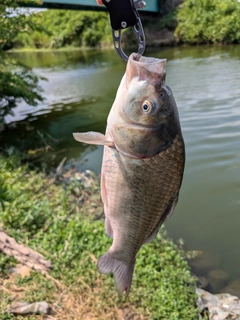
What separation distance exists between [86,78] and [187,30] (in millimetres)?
15209

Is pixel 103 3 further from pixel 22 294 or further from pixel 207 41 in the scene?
pixel 207 41

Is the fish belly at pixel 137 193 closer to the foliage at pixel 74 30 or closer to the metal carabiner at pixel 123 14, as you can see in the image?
the metal carabiner at pixel 123 14

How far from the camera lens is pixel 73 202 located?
265 inches

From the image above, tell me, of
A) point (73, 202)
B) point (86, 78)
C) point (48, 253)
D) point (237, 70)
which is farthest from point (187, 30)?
point (48, 253)

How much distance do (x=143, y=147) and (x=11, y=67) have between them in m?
10.00

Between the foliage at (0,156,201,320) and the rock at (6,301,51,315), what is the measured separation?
4.2 inches

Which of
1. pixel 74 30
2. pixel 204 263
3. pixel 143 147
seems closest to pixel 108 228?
pixel 143 147

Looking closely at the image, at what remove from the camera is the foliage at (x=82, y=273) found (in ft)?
13.1

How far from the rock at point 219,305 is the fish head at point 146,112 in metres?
3.07

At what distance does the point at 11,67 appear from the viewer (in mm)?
10922

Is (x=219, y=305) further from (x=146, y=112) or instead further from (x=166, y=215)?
(x=146, y=112)

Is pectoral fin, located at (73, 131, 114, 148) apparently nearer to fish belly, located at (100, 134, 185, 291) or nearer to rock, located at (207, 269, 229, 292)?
fish belly, located at (100, 134, 185, 291)

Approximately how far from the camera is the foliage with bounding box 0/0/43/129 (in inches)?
373

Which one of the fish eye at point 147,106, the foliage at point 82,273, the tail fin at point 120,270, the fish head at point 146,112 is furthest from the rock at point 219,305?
the fish eye at point 147,106
